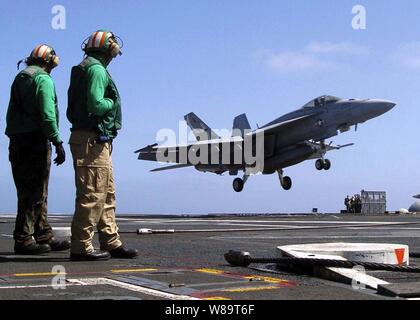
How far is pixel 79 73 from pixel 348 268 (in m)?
3.29

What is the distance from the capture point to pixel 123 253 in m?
6.00

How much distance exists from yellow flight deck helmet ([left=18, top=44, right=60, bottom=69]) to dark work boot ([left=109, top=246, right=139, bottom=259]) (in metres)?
2.31

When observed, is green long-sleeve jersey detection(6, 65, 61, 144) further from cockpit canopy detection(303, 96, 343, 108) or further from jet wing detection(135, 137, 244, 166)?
jet wing detection(135, 137, 244, 166)

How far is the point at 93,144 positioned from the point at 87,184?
1.33 feet

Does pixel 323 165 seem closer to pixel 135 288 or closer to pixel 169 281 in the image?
pixel 169 281

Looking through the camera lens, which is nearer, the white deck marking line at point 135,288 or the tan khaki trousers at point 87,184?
the white deck marking line at point 135,288

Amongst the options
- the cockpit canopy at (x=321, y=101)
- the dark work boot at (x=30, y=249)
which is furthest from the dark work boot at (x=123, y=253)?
the cockpit canopy at (x=321, y=101)

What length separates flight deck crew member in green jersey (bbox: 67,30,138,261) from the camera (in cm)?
579

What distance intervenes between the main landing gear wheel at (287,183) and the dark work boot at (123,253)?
1215 inches

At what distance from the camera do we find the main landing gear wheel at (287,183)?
36.5 m

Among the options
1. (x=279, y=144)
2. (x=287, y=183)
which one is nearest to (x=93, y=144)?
(x=279, y=144)

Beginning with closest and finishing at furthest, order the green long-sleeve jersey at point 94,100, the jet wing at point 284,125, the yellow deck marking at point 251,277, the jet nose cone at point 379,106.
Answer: the yellow deck marking at point 251,277
the green long-sleeve jersey at point 94,100
the jet nose cone at point 379,106
the jet wing at point 284,125

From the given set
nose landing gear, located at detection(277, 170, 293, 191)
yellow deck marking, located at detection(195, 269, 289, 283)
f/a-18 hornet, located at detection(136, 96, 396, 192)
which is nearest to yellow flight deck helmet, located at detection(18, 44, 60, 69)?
yellow deck marking, located at detection(195, 269, 289, 283)

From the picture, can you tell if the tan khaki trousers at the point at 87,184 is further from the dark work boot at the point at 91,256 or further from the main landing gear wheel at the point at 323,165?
the main landing gear wheel at the point at 323,165
